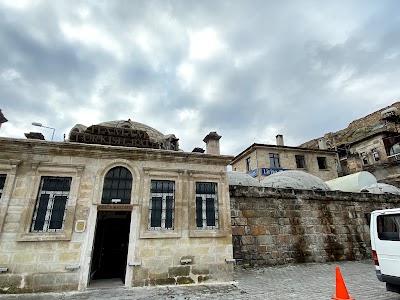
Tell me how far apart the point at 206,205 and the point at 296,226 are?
533 centimetres

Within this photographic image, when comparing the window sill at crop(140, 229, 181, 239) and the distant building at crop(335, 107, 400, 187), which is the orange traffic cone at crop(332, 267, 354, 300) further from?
the distant building at crop(335, 107, 400, 187)

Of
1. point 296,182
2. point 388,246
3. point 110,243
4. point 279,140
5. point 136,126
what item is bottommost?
point 110,243

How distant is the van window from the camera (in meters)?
5.32

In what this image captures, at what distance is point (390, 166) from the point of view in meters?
24.4

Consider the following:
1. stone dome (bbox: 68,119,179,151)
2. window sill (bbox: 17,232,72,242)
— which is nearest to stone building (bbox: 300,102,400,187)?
stone dome (bbox: 68,119,179,151)

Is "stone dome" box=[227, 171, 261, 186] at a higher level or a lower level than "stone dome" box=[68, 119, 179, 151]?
lower

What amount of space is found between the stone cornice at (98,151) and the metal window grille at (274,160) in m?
16.8

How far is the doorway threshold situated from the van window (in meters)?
7.69

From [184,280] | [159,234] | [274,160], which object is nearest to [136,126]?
[159,234]

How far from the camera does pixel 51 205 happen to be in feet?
23.6

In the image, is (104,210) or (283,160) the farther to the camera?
(283,160)

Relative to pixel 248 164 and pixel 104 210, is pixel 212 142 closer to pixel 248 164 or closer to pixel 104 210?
pixel 104 210

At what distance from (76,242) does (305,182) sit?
13.0 meters

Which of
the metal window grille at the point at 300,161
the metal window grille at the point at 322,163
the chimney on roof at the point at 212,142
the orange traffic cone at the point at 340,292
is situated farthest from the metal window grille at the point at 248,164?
the orange traffic cone at the point at 340,292
